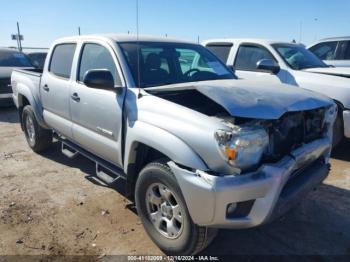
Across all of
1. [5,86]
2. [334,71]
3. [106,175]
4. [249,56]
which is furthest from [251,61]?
[5,86]

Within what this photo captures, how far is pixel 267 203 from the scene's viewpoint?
8.42 feet

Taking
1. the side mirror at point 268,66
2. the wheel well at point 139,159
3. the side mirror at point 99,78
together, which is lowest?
the wheel well at point 139,159

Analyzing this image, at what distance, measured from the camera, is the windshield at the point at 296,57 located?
6.51 meters

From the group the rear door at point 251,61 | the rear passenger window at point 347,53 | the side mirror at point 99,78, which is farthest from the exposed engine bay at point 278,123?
the rear passenger window at point 347,53

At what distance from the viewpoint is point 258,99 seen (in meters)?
Answer: 2.82

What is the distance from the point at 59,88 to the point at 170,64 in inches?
64.1

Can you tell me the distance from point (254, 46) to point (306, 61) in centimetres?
103

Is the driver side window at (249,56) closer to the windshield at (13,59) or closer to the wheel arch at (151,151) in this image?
the wheel arch at (151,151)

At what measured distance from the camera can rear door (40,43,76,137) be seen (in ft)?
14.9

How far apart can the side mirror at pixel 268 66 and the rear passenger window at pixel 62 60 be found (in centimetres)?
300

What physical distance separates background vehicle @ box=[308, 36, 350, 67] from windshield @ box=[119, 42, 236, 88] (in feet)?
17.7

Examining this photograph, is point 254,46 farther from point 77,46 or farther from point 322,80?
point 77,46

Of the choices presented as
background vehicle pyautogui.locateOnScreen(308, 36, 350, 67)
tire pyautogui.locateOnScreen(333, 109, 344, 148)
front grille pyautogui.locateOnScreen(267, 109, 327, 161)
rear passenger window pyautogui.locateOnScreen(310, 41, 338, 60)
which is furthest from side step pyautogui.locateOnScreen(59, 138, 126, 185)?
rear passenger window pyautogui.locateOnScreen(310, 41, 338, 60)

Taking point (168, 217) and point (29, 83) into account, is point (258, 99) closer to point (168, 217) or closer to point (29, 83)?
point (168, 217)
